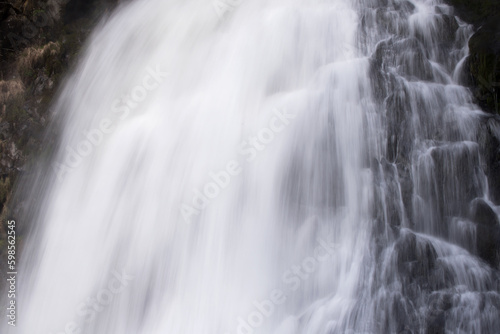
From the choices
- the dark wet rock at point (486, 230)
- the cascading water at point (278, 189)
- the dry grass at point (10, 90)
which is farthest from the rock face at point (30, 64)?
the dark wet rock at point (486, 230)

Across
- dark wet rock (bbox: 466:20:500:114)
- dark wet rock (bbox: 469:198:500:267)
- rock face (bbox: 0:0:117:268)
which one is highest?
rock face (bbox: 0:0:117:268)

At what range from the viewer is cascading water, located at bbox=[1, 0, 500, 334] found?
5.78 meters

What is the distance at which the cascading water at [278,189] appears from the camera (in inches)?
227

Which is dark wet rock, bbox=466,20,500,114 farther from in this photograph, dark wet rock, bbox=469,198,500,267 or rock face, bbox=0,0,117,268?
rock face, bbox=0,0,117,268

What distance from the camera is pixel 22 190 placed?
30.2ft

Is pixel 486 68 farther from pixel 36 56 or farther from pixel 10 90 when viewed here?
pixel 10 90

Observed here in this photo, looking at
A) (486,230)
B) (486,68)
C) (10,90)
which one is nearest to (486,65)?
(486,68)

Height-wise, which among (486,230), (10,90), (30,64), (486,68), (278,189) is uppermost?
(30,64)

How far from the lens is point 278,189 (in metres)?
6.61

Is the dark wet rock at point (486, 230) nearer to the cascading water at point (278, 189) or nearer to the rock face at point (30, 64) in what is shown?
the cascading water at point (278, 189)

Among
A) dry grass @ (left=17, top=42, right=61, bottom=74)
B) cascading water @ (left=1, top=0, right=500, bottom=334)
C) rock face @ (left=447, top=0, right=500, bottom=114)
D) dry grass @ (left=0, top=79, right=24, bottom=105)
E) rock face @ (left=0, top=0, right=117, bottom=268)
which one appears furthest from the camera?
dry grass @ (left=17, top=42, right=61, bottom=74)

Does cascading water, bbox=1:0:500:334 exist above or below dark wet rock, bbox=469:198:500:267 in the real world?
above

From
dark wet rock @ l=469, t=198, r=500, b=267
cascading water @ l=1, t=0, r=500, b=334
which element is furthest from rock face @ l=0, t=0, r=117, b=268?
dark wet rock @ l=469, t=198, r=500, b=267

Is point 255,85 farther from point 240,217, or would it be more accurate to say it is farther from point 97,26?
point 97,26
